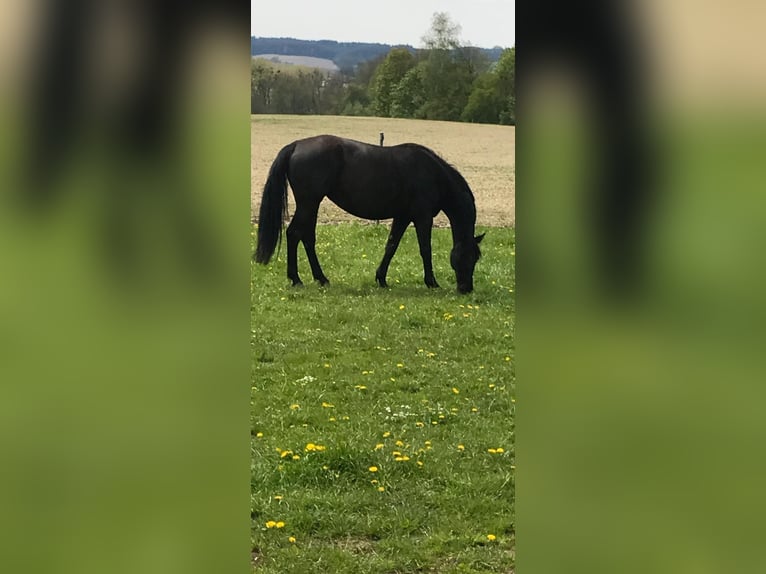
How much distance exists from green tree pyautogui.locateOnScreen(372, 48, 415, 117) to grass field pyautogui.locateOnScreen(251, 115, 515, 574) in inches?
382

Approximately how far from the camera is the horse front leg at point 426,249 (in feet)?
32.4

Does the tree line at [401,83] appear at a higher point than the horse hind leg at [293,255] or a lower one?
higher

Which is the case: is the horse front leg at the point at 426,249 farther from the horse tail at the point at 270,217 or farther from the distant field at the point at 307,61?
the distant field at the point at 307,61

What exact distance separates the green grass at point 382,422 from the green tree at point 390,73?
955 centimetres

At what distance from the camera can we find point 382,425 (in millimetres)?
5383

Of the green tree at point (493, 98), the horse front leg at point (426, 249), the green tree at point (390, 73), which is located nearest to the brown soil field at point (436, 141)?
the green tree at point (493, 98)

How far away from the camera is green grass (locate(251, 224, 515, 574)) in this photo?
3594mm

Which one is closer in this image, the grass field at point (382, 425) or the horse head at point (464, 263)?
the grass field at point (382, 425)

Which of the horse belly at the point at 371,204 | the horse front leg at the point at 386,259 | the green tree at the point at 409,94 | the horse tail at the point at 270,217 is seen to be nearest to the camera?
the horse tail at the point at 270,217

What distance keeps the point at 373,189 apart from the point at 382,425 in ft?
19.2

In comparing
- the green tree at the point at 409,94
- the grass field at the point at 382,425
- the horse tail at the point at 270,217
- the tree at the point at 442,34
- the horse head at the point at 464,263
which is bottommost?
the grass field at the point at 382,425

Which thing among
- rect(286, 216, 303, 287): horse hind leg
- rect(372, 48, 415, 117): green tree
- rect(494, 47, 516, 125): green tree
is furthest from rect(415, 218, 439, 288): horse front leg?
rect(372, 48, 415, 117): green tree
